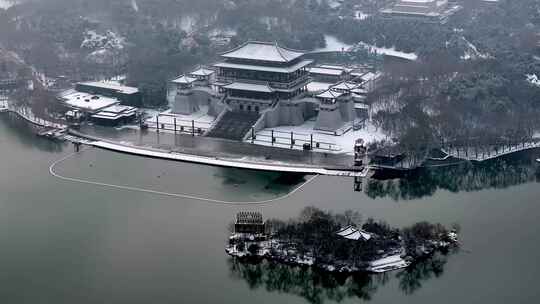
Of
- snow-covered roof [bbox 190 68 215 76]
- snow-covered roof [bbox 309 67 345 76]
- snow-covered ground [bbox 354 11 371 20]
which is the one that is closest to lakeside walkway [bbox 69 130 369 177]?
snow-covered roof [bbox 190 68 215 76]

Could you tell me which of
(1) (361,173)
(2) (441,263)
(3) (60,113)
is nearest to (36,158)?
(3) (60,113)

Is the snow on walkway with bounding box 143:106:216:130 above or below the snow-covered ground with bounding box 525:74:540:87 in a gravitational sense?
below

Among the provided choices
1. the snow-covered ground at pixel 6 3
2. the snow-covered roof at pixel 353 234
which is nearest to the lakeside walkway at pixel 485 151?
the snow-covered roof at pixel 353 234

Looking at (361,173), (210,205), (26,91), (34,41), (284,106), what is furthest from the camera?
(34,41)

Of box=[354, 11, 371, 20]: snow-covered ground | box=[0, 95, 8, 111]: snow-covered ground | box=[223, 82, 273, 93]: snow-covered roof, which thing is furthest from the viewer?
box=[354, 11, 371, 20]: snow-covered ground

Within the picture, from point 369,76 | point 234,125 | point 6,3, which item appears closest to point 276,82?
point 234,125

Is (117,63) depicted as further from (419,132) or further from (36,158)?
(419,132)

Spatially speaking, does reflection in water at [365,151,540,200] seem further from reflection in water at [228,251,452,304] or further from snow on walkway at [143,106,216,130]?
snow on walkway at [143,106,216,130]
